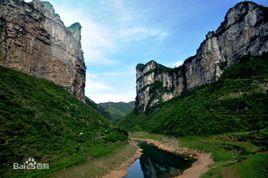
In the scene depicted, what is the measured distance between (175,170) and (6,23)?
9049 centimetres

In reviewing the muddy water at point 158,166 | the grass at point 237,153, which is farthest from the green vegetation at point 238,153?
the muddy water at point 158,166

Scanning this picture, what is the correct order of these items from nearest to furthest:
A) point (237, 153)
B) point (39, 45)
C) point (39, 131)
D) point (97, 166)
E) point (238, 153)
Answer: point (97, 166), point (39, 131), point (238, 153), point (237, 153), point (39, 45)

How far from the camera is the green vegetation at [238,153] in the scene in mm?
44500

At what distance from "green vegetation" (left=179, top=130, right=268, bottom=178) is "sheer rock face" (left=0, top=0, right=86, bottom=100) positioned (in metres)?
74.5

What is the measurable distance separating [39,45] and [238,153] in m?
103

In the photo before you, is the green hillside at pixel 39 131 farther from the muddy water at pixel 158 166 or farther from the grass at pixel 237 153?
the grass at pixel 237 153

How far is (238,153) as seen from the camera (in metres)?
63.2

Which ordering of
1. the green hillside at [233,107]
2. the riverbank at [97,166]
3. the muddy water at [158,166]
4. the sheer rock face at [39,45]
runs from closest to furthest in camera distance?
the riverbank at [97,166]
the muddy water at [158,166]
the green hillside at [233,107]
the sheer rock face at [39,45]

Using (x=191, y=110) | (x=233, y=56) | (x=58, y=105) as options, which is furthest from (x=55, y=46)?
(x=233, y=56)

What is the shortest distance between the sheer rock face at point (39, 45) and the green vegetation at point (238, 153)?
74487 mm

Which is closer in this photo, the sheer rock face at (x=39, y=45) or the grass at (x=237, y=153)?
the grass at (x=237, y=153)

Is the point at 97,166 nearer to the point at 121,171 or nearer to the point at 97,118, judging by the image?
the point at 121,171

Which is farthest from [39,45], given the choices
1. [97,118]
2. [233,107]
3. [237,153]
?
[237,153]

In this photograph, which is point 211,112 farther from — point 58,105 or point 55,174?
point 55,174
